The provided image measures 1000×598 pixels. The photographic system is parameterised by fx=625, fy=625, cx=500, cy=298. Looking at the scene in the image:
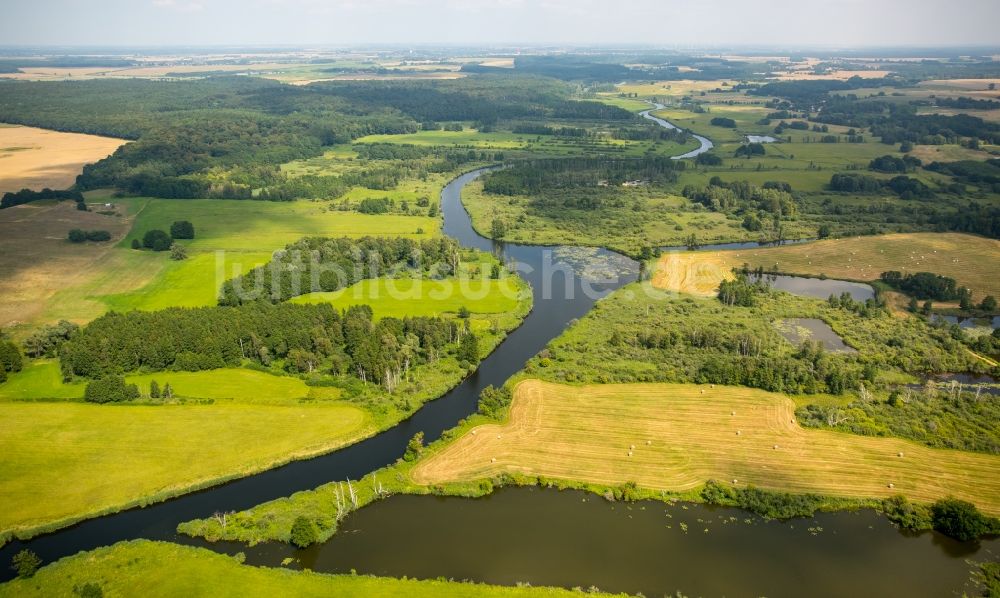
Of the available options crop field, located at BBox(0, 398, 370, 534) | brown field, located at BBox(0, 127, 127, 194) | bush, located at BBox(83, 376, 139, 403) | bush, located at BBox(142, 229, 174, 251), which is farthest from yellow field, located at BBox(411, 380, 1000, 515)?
brown field, located at BBox(0, 127, 127, 194)

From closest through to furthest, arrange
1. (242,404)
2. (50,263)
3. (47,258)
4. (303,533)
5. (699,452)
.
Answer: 1. (303,533)
2. (699,452)
3. (242,404)
4. (50,263)
5. (47,258)

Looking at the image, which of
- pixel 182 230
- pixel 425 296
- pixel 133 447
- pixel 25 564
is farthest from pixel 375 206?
pixel 25 564

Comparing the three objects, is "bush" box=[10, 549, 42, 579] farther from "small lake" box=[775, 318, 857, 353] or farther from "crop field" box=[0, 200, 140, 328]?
"small lake" box=[775, 318, 857, 353]

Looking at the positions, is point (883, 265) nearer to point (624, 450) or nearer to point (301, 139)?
point (624, 450)

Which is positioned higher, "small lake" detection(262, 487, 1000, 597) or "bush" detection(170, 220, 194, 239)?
"bush" detection(170, 220, 194, 239)

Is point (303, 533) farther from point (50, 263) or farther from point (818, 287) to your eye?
point (50, 263)

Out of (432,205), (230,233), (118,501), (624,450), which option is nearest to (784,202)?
(432,205)

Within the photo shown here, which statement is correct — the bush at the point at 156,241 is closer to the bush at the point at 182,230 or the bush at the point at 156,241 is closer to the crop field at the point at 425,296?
the bush at the point at 182,230
